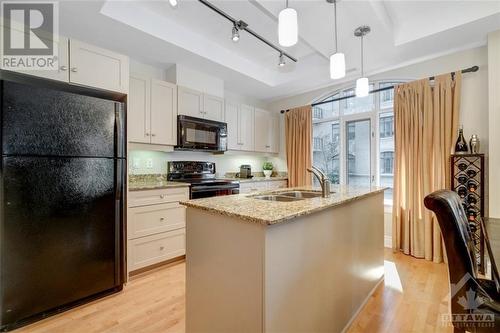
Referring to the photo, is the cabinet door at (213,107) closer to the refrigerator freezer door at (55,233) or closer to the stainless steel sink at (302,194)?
the refrigerator freezer door at (55,233)

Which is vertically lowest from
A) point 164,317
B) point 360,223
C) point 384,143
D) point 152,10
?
point 164,317

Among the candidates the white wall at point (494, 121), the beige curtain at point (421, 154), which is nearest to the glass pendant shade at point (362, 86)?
the beige curtain at point (421, 154)

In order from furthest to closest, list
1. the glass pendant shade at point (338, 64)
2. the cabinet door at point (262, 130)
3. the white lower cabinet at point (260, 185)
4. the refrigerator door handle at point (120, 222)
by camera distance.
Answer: the cabinet door at point (262, 130)
the white lower cabinet at point (260, 185)
the refrigerator door handle at point (120, 222)
the glass pendant shade at point (338, 64)

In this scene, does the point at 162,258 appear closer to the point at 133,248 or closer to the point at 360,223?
the point at 133,248

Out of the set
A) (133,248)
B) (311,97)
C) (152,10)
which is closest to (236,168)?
(311,97)

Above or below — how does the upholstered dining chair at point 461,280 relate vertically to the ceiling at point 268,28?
below

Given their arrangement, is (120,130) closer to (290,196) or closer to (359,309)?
(290,196)

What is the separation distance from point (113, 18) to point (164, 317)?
2.74m

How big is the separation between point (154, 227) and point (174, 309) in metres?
0.96

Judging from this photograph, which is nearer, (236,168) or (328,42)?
(328,42)

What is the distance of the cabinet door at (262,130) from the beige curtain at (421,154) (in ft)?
7.21

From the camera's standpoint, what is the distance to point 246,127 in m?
4.30

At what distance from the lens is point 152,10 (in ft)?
8.23

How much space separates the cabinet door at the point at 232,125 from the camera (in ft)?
13.0
